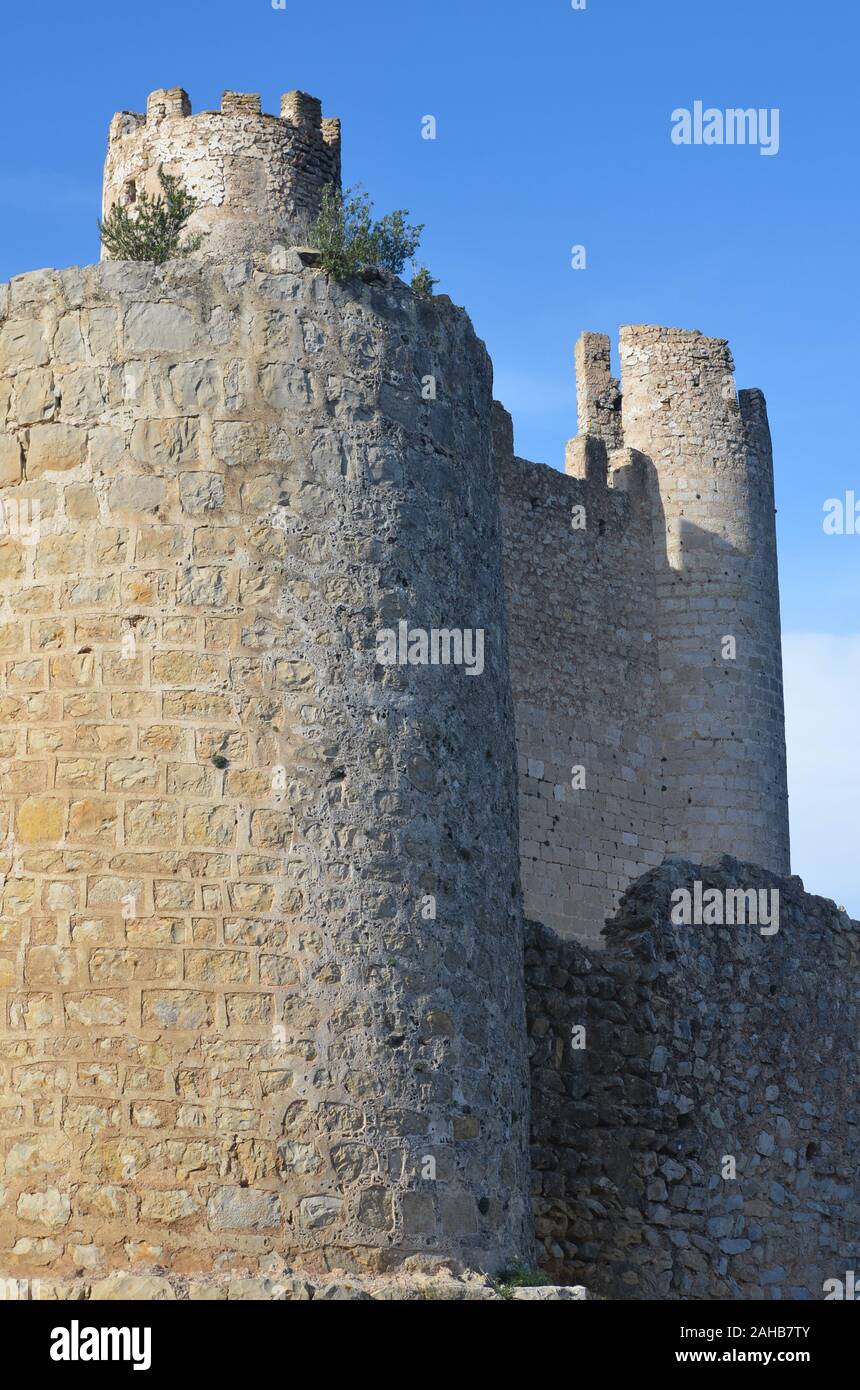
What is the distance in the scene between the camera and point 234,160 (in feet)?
73.2

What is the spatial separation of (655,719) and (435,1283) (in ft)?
54.4

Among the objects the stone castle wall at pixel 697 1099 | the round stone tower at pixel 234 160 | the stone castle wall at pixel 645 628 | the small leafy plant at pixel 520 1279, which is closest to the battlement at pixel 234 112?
the round stone tower at pixel 234 160

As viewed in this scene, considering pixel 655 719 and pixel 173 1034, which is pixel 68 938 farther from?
pixel 655 719

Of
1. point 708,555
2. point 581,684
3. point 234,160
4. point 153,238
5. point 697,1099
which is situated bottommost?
point 697,1099

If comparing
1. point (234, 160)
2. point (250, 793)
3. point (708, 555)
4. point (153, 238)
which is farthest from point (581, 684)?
point (250, 793)

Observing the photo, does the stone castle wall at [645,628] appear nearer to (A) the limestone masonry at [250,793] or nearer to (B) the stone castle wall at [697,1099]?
(B) the stone castle wall at [697,1099]

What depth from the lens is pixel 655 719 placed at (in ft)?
76.9

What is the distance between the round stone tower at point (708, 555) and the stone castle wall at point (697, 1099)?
11.0 m

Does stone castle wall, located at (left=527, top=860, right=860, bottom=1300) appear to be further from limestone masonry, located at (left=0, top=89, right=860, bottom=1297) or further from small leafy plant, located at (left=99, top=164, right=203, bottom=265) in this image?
small leafy plant, located at (left=99, top=164, right=203, bottom=265)

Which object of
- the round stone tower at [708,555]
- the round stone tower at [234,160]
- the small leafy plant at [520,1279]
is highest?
the round stone tower at [234,160]

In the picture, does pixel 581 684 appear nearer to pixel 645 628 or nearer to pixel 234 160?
pixel 645 628

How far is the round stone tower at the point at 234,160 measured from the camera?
72.7 feet

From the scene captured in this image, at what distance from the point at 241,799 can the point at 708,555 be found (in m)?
17.2

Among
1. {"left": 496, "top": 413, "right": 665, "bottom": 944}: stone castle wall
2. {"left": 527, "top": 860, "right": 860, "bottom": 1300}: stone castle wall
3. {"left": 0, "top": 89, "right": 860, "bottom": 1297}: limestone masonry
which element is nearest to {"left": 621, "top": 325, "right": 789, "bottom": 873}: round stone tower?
{"left": 496, "top": 413, "right": 665, "bottom": 944}: stone castle wall
